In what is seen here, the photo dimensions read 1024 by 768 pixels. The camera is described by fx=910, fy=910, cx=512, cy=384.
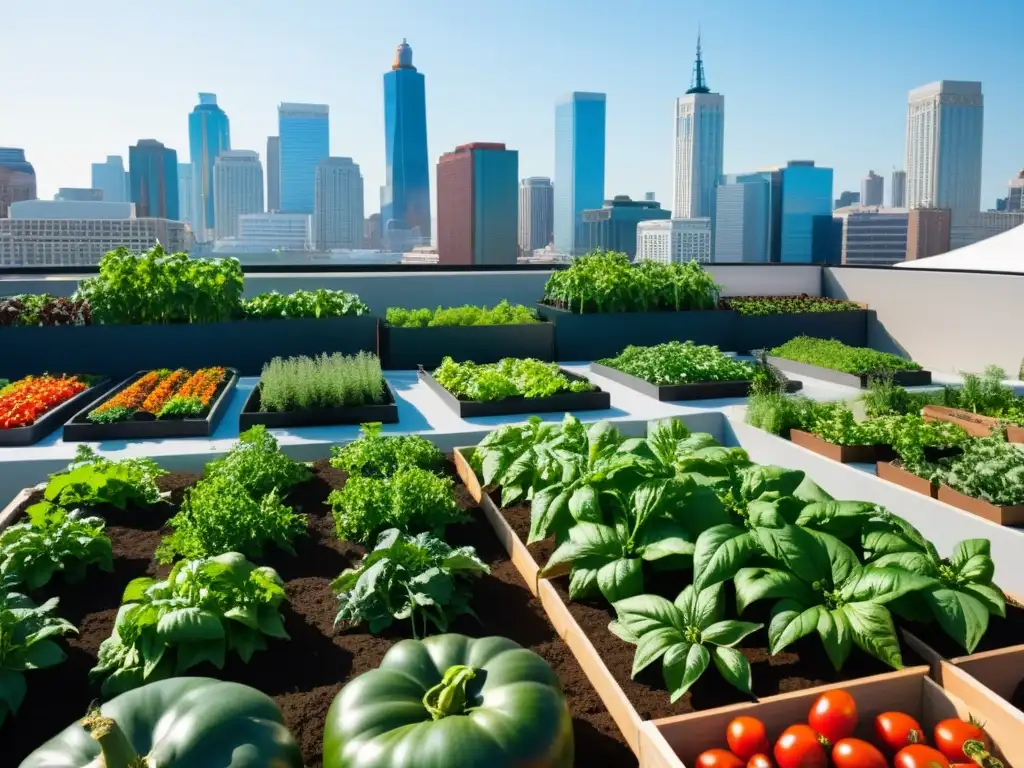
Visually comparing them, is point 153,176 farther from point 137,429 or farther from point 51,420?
point 137,429

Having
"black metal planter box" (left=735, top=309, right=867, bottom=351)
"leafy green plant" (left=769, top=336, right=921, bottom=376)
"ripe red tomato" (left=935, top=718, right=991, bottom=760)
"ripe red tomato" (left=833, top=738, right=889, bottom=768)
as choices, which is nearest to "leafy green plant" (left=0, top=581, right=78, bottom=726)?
"ripe red tomato" (left=833, top=738, right=889, bottom=768)

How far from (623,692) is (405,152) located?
154629 mm

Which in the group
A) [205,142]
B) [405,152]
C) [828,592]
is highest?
[205,142]

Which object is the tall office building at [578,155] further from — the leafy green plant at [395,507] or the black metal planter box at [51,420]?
the leafy green plant at [395,507]

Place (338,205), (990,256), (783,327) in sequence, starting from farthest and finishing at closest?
(338,205) < (990,256) < (783,327)

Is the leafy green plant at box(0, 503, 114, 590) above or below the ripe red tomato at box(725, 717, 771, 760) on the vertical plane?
above

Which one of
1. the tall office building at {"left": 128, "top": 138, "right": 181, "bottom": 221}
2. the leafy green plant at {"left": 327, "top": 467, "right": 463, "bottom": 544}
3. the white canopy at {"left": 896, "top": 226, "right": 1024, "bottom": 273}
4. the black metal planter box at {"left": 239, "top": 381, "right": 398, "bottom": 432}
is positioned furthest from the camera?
the tall office building at {"left": 128, "top": 138, "right": 181, "bottom": 221}

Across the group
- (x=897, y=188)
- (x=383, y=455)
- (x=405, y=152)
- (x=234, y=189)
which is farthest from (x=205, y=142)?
(x=383, y=455)

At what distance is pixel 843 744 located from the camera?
2.17 meters

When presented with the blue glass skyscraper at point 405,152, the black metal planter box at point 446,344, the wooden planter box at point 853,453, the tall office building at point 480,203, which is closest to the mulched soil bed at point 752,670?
the wooden planter box at point 853,453

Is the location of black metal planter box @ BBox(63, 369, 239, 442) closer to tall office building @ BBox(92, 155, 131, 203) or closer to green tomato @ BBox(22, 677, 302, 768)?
green tomato @ BBox(22, 677, 302, 768)

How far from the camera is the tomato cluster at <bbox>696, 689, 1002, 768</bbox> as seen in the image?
2115 mm

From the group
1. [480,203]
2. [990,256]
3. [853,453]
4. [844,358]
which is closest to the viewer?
[853,453]

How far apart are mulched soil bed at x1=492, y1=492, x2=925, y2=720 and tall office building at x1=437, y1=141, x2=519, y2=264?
7262cm
